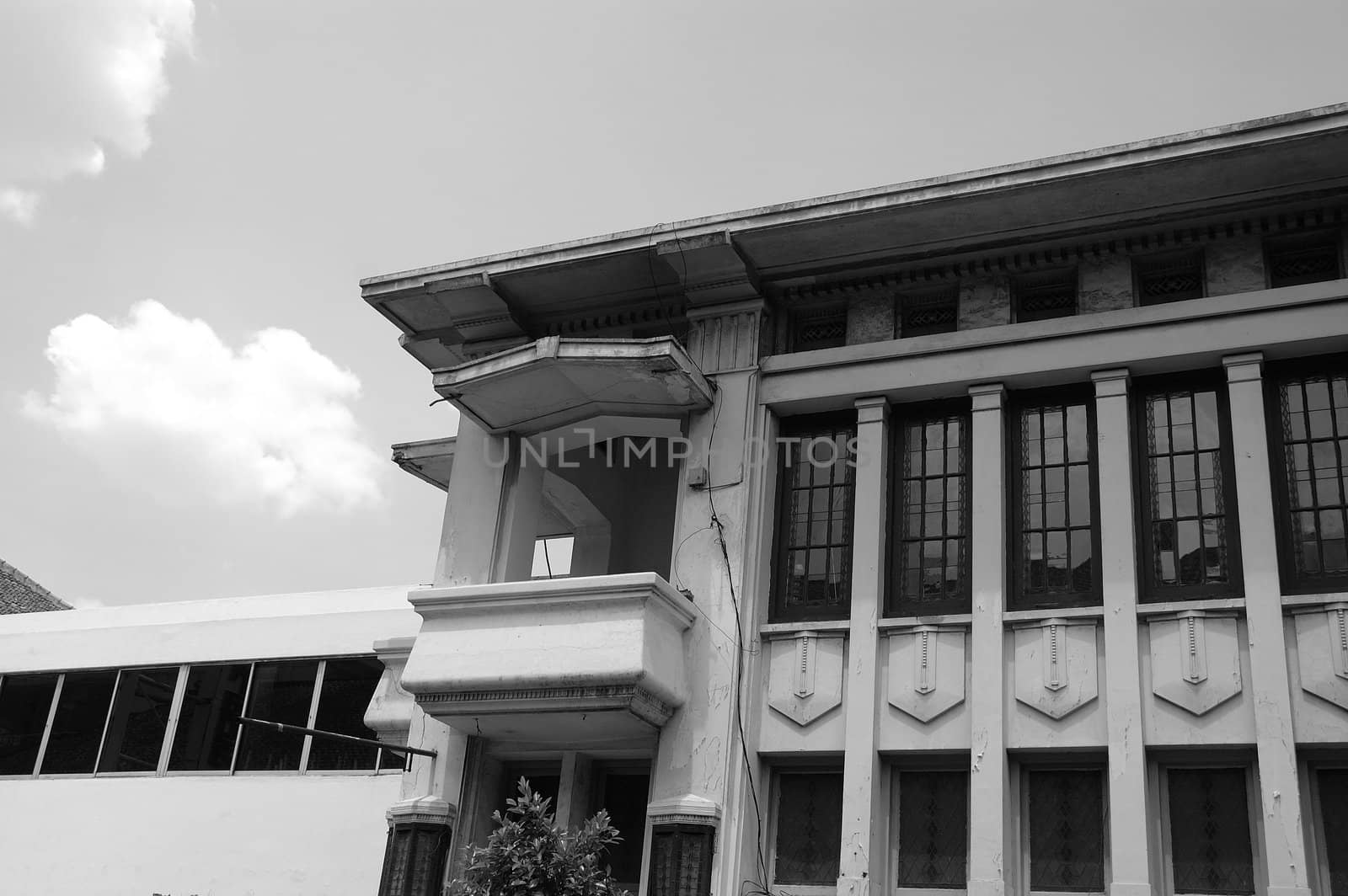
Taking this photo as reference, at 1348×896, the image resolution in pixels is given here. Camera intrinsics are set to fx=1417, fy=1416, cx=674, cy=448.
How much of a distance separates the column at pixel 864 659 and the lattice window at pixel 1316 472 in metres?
3.64

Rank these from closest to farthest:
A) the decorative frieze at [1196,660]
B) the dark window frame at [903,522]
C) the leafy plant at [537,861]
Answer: the decorative frieze at [1196,660], the leafy plant at [537,861], the dark window frame at [903,522]

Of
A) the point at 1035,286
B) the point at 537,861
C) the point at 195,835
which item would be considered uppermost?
the point at 1035,286

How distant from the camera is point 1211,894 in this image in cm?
1145

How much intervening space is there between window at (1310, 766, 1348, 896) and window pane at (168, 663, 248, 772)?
14822 mm

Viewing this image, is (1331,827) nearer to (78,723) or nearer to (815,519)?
(815,519)

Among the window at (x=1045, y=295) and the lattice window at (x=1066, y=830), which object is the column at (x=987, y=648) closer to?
the lattice window at (x=1066, y=830)

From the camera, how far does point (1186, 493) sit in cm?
1288

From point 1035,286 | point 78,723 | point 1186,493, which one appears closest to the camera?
point 1186,493

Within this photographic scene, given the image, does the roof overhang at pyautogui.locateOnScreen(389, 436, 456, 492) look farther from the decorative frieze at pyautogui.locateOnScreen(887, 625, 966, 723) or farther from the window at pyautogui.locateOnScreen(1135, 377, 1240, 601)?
the window at pyautogui.locateOnScreen(1135, 377, 1240, 601)

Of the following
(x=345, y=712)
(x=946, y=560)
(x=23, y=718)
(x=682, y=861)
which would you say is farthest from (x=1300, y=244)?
(x=23, y=718)

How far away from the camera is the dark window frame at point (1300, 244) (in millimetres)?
13062

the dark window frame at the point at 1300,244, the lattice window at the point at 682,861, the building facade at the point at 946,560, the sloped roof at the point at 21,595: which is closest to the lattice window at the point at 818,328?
the building facade at the point at 946,560

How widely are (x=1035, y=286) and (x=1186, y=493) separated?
2.65 meters

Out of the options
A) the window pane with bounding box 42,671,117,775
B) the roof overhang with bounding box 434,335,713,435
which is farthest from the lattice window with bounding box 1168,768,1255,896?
the window pane with bounding box 42,671,117,775
